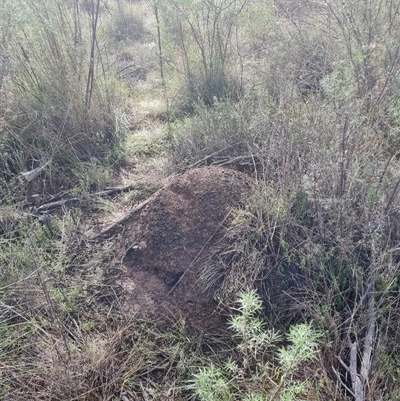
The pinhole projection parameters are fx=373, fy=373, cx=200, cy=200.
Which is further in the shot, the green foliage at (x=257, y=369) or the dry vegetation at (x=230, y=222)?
the dry vegetation at (x=230, y=222)

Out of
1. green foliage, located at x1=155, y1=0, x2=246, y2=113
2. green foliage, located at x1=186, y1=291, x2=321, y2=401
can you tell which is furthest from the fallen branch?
green foliage, located at x1=155, y1=0, x2=246, y2=113

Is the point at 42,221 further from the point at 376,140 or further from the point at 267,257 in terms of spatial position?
the point at 376,140

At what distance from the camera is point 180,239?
8.01ft

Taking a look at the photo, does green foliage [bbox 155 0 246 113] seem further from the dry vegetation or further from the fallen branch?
the fallen branch

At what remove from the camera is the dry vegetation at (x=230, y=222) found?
1836 mm

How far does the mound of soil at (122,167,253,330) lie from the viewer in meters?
2.25

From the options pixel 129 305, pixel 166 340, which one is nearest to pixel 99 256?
A: pixel 129 305

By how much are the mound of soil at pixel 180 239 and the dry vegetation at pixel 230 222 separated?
0.09 meters

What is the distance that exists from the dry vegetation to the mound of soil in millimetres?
89

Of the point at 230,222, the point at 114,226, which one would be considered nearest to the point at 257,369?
the point at 230,222

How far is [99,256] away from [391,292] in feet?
6.02

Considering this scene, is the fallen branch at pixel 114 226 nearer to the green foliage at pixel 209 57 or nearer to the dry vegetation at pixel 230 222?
the dry vegetation at pixel 230 222

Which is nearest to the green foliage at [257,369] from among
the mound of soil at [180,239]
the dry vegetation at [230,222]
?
the dry vegetation at [230,222]

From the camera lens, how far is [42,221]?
284 centimetres
